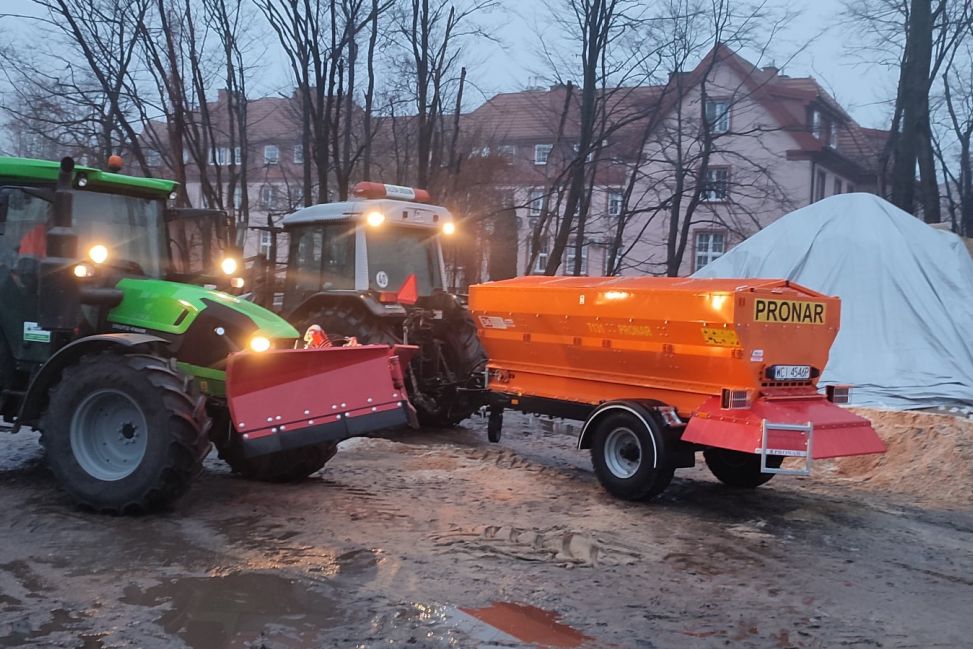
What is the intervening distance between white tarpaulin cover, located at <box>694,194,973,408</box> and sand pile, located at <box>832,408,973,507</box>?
142 centimetres

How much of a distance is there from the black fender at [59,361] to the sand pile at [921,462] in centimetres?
719

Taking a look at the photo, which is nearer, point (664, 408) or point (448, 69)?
point (664, 408)

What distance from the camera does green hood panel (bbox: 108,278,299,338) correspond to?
23.4 feet

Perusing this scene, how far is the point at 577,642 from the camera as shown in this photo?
469cm

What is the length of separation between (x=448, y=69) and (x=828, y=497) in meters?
13.8

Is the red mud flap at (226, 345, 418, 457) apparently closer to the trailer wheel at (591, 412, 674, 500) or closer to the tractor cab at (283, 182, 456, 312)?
the trailer wheel at (591, 412, 674, 500)

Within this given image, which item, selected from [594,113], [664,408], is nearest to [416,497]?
[664,408]

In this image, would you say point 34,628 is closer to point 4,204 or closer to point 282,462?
point 282,462

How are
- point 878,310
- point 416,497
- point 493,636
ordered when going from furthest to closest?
1. point 878,310
2. point 416,497
3. point 493,636

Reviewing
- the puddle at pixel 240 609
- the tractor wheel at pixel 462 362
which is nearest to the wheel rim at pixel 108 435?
the puddle at pixel 240 609

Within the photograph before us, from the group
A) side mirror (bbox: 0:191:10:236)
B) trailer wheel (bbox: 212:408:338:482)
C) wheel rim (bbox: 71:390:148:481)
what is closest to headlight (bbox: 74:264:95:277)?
side mirror (bbox: 0:191:10:236)

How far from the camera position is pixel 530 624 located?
4910 millimetres

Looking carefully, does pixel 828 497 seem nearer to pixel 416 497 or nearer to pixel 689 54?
pixel 416 497

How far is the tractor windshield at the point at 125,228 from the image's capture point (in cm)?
749
